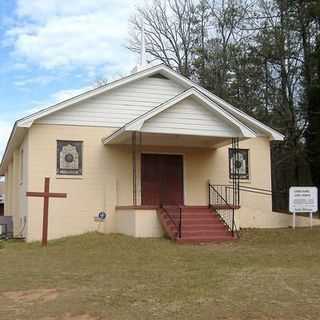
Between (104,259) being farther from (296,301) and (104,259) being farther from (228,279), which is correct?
(296,301)

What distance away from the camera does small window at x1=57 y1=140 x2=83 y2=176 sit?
2044 cm

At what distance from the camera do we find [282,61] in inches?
1350

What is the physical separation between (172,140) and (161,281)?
11.0 metres

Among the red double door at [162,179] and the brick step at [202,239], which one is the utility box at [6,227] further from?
the brick step at [202,239]

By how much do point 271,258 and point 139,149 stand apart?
29.9 ft

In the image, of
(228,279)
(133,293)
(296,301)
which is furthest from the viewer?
(228,279)

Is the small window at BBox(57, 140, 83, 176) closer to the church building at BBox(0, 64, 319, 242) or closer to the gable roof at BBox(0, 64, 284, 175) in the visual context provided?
the church building at BBox(0, 64, 319, 242)

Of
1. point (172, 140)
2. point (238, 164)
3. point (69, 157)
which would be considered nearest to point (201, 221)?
point (172, 140)

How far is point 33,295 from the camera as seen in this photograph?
9.43 metres

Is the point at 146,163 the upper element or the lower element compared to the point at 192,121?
lower

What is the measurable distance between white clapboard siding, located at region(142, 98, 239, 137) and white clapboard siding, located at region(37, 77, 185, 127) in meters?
2.78

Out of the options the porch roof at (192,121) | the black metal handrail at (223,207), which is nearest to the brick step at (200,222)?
the black metal handrail at (223,207)

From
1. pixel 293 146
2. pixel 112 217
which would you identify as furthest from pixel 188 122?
pixel 293 146

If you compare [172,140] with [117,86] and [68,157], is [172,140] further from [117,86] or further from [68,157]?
[68,157]
